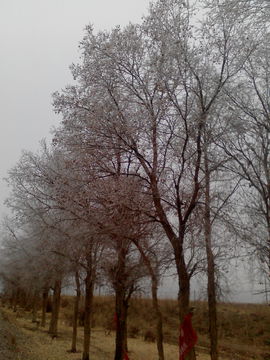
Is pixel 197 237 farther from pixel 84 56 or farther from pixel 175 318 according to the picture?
pixel 175 318

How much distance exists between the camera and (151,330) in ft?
126

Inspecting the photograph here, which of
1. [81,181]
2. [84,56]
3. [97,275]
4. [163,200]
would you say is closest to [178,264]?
[163,200]

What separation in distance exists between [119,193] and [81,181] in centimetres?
122

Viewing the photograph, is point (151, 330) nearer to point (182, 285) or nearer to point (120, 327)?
point (120, 327)

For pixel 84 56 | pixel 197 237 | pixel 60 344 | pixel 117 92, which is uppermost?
pixel 84 56

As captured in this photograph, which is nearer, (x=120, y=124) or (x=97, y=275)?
(x=120, y=124)

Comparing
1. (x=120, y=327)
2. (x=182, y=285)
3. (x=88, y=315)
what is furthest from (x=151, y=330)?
(x=182, y=285)

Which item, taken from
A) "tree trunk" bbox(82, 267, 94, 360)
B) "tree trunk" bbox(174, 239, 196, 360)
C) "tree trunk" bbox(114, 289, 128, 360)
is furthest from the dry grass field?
"tree trunk" bbox(174, 239, 196, 360)

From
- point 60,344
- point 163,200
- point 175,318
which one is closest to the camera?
point 163,200

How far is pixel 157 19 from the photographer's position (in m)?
9.26

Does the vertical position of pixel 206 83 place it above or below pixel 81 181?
above

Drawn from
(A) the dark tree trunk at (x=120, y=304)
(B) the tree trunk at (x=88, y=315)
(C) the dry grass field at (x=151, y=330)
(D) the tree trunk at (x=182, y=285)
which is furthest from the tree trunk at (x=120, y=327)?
(D) the tree trunk at (x=182, y=285)

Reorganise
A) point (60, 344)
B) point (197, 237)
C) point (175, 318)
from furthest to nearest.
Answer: point (175, 318)
point (60, 344)
point (197, 237)

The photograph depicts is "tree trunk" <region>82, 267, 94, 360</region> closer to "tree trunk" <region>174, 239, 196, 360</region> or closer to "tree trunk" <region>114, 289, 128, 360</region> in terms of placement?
"tree trunk" <region>114, 289, 128, 360</region>
